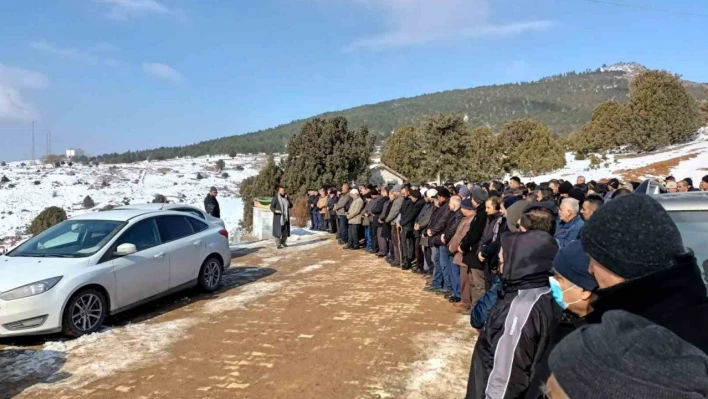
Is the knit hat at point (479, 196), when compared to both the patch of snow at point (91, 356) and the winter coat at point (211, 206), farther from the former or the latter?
the winter coat at point (211, 206)

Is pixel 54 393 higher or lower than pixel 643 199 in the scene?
lower

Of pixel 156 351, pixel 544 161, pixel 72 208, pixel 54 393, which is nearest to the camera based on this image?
pixel 54 393

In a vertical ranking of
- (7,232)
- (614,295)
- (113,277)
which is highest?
(614,295)

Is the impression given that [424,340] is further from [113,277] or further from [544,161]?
[544,161]

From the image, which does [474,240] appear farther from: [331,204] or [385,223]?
[331,204]

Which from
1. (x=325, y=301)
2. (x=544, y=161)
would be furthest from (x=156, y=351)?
(x=544, y=161)

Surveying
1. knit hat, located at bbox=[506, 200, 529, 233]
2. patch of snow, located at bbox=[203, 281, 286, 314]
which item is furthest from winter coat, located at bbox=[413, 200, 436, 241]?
knit hat, located at bbox=[506, 200, 529, 233]

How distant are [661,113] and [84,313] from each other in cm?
4967

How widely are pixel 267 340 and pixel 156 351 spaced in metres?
1.35

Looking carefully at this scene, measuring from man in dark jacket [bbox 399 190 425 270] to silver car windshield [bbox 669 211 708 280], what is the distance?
7.25 meters

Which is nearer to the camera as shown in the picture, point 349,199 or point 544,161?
point 349,199

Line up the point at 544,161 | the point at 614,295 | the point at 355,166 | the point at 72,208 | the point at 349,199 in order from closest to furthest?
1. the point at 614,295
2. the point at 349,199
3. the point at 355,166
4. the point at 544,161
5. the point at 72,208

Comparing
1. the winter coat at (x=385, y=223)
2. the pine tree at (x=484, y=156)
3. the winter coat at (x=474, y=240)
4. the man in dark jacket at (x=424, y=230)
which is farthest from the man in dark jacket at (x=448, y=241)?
the pine tree at (x=484, y=156)

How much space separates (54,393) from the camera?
5133mm
